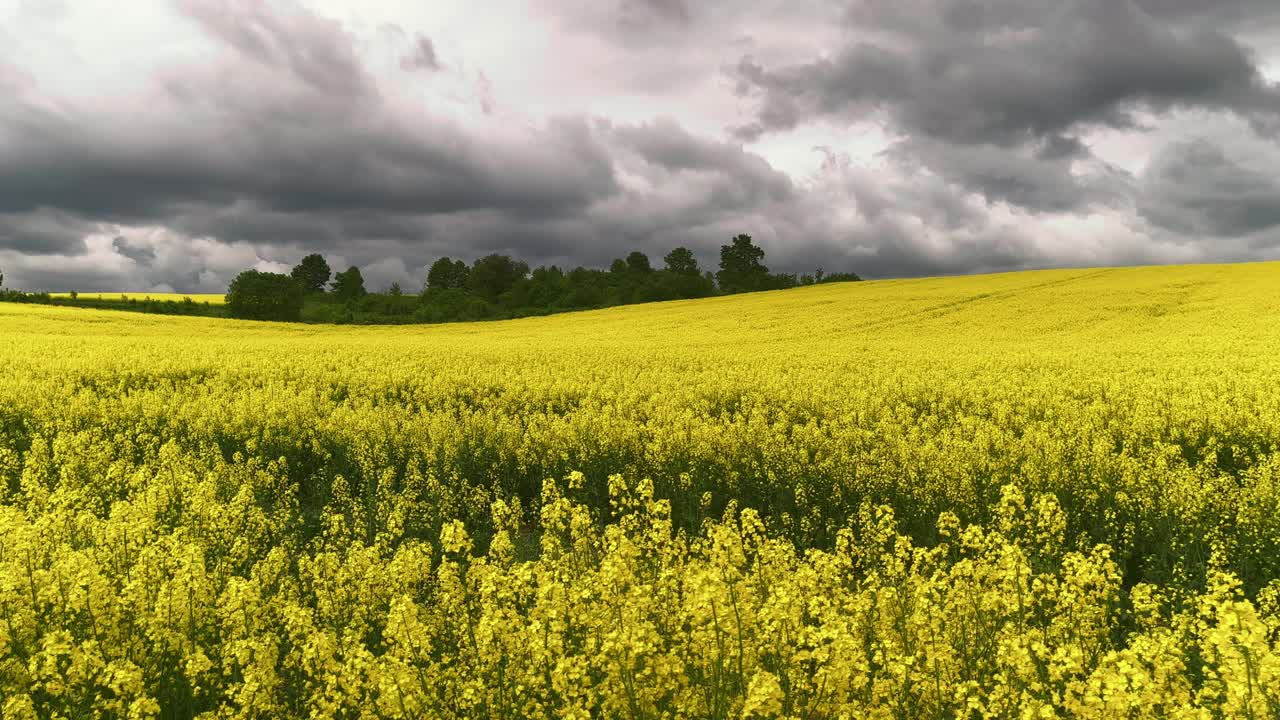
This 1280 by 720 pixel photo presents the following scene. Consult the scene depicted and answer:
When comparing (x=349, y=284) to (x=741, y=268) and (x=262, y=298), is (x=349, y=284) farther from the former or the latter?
(x=741, y=268)

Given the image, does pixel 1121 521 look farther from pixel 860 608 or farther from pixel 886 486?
pixel 860 608

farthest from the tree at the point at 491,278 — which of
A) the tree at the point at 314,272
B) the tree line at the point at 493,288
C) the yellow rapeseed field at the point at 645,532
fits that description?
the yellow rapeseed field at the point at 645,532

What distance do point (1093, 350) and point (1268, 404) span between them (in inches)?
393

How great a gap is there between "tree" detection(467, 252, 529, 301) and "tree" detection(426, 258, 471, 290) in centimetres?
706

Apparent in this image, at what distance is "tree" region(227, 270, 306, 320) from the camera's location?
6412cm

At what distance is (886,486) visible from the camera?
884cm

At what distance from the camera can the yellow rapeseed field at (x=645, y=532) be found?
11.7 ft

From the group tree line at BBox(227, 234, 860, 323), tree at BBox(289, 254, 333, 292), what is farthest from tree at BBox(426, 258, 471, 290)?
tree at BBox(289, 254, 333, 292)

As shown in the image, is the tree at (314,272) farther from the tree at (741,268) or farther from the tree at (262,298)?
the tree at (741,268)

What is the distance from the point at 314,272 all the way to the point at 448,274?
22197 mm

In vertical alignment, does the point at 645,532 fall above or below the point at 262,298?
below

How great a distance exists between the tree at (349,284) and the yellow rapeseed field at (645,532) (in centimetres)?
6648

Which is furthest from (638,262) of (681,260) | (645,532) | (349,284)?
(645,532)

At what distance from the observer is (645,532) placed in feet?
17.8
